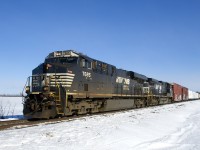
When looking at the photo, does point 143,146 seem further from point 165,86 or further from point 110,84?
point 165,86

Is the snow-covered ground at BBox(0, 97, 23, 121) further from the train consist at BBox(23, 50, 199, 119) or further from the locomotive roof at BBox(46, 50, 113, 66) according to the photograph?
the locomotive roof at BBox(46, 50, 113, 66)

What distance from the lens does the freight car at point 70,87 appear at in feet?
48.1

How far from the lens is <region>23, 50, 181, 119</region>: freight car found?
48.1 feet

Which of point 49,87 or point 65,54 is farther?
point 65,54

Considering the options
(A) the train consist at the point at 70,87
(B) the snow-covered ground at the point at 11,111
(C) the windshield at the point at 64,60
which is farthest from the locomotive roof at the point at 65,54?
(B) the snow-covered ground at the point at 11,111

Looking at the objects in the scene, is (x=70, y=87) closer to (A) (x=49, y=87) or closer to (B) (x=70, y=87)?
(B) (x=70, y=87)

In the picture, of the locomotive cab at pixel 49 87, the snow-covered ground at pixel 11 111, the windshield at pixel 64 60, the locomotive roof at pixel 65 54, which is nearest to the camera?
the locomotive cab at pixel 49 87

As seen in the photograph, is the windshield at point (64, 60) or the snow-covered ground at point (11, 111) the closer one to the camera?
the windshield at point (64, 60)

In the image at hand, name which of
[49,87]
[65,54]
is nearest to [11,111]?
[65,54]

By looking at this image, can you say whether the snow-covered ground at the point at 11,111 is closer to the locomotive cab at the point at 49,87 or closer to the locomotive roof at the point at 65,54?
the locomotive cab at the point at 49,87

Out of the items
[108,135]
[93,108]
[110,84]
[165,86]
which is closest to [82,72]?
[93,108]

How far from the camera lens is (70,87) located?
15445 mm

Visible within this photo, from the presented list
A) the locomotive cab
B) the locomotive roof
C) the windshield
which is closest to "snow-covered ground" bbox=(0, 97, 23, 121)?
the locomotive cab

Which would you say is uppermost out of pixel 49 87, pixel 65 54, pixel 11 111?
pixel 65 54
